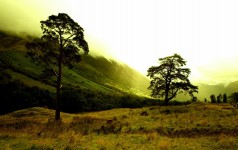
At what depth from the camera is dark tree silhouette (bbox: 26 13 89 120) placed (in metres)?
32.4

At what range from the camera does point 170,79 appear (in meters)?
50.2

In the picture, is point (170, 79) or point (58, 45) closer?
point (58, 45)

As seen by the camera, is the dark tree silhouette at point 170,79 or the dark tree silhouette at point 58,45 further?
the dark tree silhouette at point 170,79

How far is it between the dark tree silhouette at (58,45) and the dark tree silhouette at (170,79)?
21220 mm

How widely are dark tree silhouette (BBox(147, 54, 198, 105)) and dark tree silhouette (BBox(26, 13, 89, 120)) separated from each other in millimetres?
21220

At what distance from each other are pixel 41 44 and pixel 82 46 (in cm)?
581

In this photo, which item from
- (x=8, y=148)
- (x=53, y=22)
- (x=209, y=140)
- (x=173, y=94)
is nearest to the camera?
(x=8, y=148)

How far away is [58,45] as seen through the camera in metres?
33.1

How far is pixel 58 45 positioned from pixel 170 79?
2676cm

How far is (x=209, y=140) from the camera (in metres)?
16.5

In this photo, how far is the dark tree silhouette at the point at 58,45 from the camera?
3238cm

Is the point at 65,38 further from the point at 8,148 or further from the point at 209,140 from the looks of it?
the point at 209,140

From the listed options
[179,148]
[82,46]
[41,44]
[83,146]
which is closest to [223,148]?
[179,148]

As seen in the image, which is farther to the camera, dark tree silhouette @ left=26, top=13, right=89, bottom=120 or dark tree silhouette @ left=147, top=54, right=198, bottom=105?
dark tree silhouette @ left=147, top=54, right=198, bottom=105
